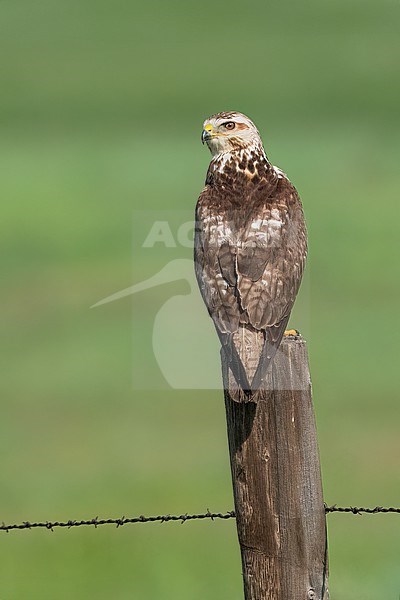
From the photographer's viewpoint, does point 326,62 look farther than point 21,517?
Yes

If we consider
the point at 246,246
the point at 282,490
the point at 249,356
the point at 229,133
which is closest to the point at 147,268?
the point at 229,133

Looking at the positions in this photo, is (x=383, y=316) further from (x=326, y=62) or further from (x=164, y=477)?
(x=326, y=62)

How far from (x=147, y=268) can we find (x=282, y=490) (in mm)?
15957

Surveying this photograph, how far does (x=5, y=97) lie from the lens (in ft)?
125

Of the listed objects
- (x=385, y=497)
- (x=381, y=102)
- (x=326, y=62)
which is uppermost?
(x=326, y=62)

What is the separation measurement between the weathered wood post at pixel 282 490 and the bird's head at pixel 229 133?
2.47 metres

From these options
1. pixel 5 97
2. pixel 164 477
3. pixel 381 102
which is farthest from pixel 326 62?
pixel 164 477

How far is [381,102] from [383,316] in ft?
61.5

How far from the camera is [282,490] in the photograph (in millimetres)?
4051

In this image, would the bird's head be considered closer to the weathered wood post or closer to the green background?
the weathered wood post

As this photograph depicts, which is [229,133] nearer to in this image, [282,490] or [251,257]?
[251,257]

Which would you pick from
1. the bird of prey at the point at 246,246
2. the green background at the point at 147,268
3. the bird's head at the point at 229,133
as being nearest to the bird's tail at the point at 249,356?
the bird of prey at the point at 246,246

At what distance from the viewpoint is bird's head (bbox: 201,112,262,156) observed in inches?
250

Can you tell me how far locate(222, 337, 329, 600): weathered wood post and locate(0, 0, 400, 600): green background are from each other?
4604 mm
